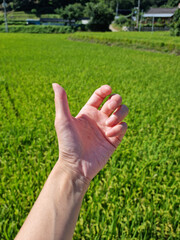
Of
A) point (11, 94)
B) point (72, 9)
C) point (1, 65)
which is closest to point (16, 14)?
point (72, 9)

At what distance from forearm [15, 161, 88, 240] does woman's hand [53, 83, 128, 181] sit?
0.08m

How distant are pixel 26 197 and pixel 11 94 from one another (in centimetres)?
422

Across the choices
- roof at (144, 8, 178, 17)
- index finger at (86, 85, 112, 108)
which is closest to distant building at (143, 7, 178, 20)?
roof at (144, 8, 178, 17)

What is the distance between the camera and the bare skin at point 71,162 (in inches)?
38.4

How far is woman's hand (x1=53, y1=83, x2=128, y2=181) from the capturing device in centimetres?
127

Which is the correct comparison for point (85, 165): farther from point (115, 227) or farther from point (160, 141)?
point (160, 141)

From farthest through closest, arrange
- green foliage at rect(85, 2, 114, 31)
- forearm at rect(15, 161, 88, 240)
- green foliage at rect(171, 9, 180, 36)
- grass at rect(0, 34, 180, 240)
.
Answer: green foliage at rect(85, 2, 114, 31) < green foliage at rect(171, 9, 180, 36) < grass at rect(0, 34, 180, 240) < forearm at rect(15, 161, 88, 240)

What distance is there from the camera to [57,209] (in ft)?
3.37

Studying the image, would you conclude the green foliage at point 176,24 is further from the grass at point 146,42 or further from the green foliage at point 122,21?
the green foliage at point 122,21

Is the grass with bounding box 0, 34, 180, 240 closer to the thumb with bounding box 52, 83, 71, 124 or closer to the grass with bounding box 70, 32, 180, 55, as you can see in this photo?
the thumb with bounding box 52, 83, 71, 124

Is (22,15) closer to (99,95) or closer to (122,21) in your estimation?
(122,21)

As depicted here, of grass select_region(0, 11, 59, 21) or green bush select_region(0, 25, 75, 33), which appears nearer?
green bush select_region(0, 25, 75, 33)

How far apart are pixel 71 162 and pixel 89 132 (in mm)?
287

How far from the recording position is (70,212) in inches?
41.7
